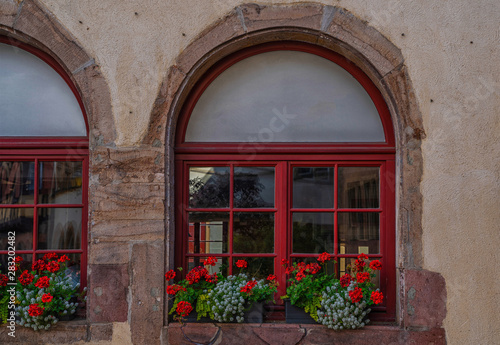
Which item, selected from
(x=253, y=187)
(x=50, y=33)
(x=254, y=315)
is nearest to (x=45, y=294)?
(x=254, y=315)

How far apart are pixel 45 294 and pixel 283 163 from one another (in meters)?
2.15

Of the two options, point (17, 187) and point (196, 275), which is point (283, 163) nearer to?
point (196, 275)

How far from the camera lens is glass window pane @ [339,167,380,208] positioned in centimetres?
398

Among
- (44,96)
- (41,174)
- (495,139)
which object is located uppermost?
(44,96)

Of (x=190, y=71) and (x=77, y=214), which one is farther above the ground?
(x=190, y=71)

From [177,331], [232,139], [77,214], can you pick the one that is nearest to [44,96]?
[77,214]

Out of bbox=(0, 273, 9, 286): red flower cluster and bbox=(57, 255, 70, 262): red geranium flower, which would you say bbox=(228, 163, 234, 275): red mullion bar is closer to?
bbox=(57, 255, 70, 262): red geranium flower

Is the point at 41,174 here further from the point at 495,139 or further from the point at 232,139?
the point at 495,139

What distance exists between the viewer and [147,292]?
3.71 metres

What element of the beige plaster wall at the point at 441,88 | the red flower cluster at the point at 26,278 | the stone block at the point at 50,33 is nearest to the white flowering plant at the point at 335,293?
the beige plaster wall at the point at 441,88

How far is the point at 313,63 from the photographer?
160 inches

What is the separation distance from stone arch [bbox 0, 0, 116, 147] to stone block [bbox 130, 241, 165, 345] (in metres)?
0.96

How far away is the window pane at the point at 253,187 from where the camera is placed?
4012 millimetres

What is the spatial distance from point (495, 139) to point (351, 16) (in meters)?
1.50
